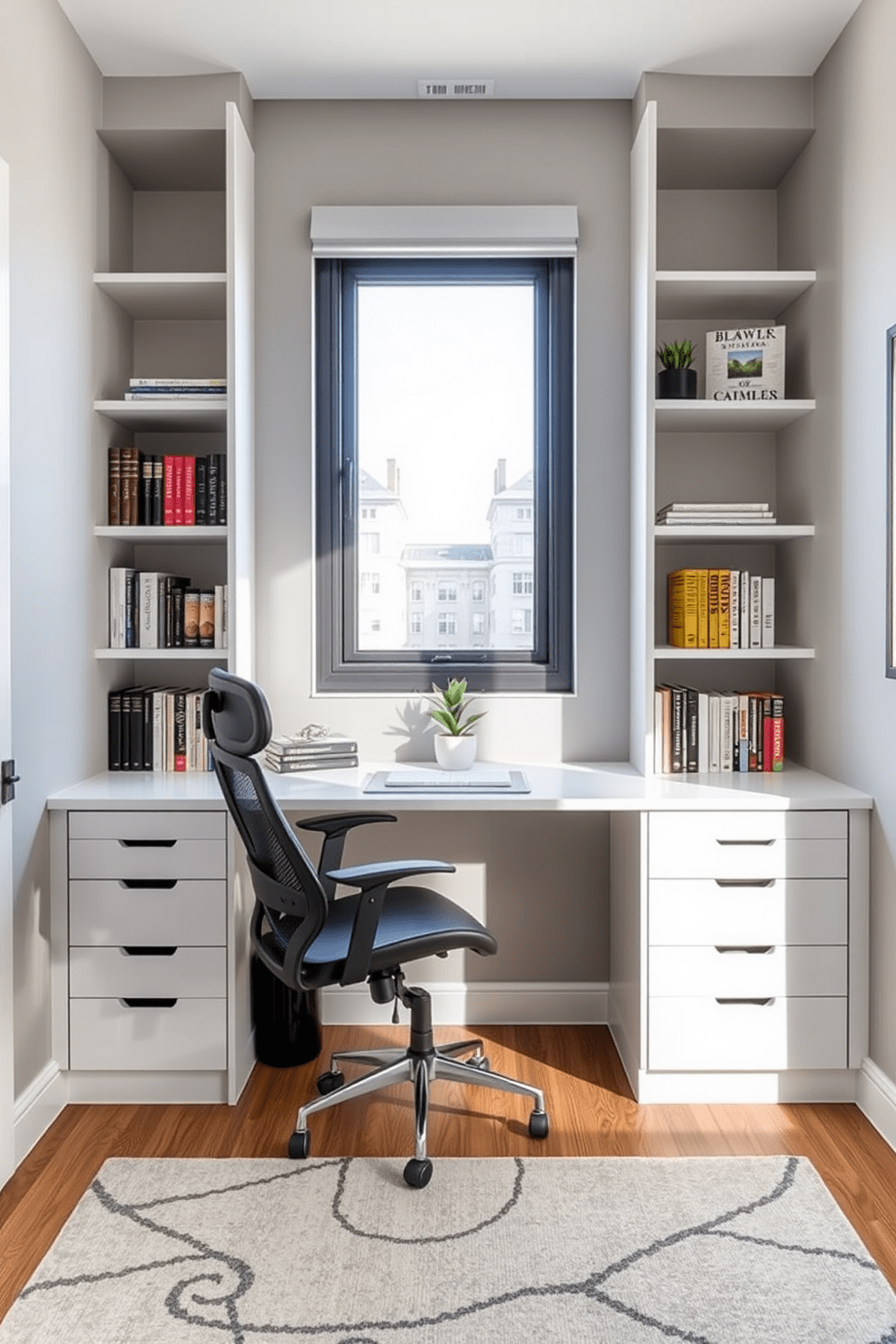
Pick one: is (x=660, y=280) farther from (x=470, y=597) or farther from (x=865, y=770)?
(x=865, y=770)

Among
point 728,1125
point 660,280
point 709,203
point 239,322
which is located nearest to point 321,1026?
point 728,1125

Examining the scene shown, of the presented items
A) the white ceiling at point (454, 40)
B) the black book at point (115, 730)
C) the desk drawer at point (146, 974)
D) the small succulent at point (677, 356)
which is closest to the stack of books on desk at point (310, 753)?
the black book at point (115, 730)

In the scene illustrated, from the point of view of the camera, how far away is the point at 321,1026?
9.93 feet

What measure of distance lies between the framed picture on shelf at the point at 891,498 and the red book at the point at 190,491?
182 centimetres

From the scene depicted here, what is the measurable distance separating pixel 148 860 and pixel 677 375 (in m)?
1.94

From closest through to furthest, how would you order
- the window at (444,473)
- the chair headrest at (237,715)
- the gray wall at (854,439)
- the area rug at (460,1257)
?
the area rug at (460,1257) < the chair headrest at (237,715) < the gray wall at (854,439) < the window at (444,473)

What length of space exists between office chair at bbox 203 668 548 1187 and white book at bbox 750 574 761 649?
1175 millimetres

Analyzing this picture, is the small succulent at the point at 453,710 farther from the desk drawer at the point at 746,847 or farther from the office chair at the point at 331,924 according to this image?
the desk drawer at the point at 746,847

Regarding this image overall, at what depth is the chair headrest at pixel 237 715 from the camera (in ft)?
6.77

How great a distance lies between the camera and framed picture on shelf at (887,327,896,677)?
7.81 ft

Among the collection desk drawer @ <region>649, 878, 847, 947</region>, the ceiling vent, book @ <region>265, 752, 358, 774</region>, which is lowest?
desk drawer @ <region>649, 878, 847, 947</region>

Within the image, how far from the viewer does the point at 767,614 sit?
2947mm

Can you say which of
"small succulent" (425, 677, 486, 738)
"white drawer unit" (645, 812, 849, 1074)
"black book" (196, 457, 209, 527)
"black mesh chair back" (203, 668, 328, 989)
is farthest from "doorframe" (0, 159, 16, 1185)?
"white drawer unit" (645, 812, 849, 1074)

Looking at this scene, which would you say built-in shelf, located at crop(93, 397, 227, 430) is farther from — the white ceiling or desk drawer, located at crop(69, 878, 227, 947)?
desk drawer, located at crop(69, 878, 227, 947)
